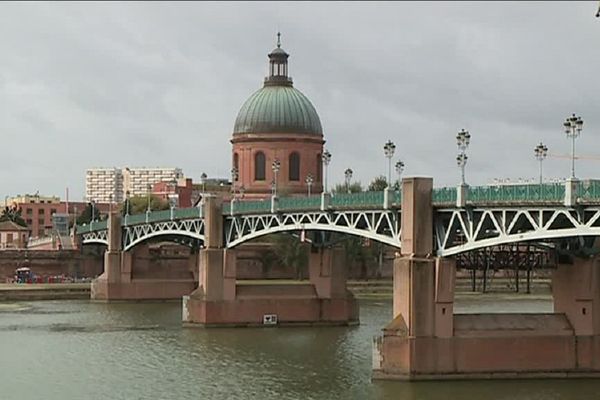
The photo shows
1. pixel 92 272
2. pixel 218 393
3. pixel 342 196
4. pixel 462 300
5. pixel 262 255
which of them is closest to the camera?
pixel 218 393

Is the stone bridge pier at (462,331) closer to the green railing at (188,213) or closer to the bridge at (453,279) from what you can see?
the bridge at (453,279)

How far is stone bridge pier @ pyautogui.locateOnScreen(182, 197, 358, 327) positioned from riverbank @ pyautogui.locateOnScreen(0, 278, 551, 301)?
21401mm

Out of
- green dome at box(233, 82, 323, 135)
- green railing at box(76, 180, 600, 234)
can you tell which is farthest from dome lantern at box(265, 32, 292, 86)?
green railing at box(76, 180, 600, 234)

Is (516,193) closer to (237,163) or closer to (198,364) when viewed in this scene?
(198,364)

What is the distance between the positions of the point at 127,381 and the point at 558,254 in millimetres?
20812

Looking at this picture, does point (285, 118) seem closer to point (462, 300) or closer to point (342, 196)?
point (462, 300)

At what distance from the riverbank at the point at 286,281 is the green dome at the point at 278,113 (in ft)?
59.0

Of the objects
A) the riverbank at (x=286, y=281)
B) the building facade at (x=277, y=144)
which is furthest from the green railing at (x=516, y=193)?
the building facade at (x=277, y=144)

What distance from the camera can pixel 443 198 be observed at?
2239 inches

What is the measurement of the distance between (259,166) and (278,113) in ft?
19.6

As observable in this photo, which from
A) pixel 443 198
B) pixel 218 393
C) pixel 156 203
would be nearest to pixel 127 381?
pixel 218 393

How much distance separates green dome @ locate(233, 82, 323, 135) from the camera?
129750mm

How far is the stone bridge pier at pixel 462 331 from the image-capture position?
54375 millimetres

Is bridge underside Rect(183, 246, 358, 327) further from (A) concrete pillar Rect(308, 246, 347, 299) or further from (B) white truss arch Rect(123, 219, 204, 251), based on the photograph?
(B) white truss arch Rect(123, 219, 204, 251)
